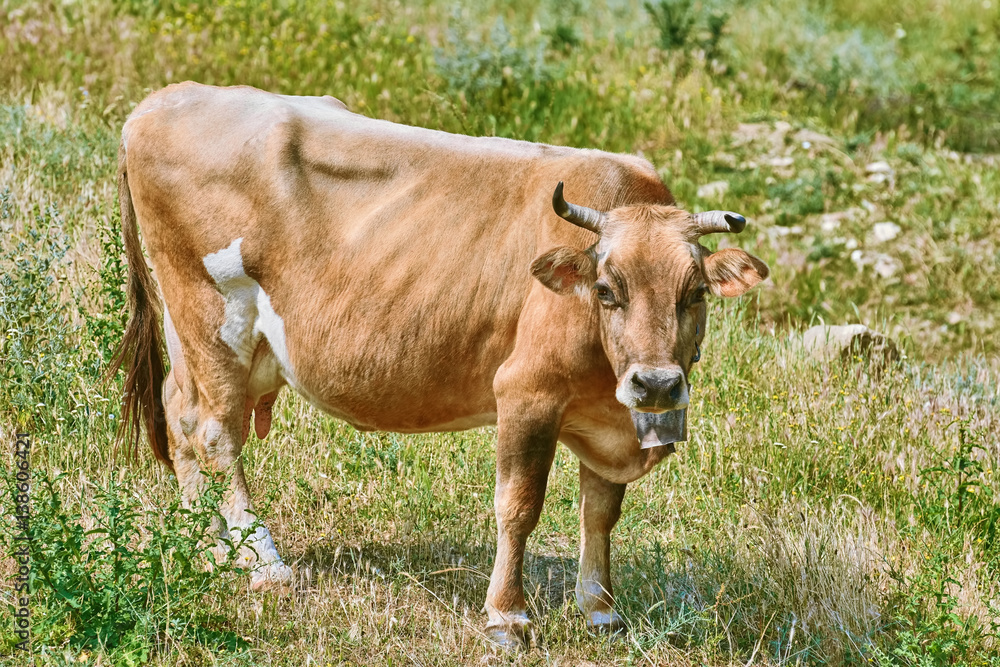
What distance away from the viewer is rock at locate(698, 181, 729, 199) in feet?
31.4

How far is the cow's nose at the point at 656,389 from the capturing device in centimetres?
411

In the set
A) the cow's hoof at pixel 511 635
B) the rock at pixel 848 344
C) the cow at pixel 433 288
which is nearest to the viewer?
the cow at pixel 433 288

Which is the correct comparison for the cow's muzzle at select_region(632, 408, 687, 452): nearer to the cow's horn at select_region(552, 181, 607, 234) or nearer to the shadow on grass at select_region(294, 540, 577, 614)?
the cow's horn at select_region(552, 181, 607, 234)

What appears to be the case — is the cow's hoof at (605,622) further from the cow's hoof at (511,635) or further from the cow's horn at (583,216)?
the cow's horn at (583,216)

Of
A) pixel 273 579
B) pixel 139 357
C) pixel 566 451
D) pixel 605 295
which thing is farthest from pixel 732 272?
pixel 139 357

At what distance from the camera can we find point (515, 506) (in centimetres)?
469

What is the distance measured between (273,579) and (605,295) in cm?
210

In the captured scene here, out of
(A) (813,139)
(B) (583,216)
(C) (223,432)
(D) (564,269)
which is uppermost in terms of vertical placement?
(B) (583,216)

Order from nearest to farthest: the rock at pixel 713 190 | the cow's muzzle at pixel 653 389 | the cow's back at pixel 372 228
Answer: the cow's muzzle at pixel 653 389 → the cow's back at pixel 372 228 → the rock at pixel 713 190

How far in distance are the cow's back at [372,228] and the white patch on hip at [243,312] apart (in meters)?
0.04

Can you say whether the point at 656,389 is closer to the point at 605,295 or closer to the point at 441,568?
the point at 605,295

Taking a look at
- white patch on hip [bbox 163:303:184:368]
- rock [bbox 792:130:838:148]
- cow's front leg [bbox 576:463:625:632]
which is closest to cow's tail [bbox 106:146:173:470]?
white patch on hip [bbox 163:303:184:368]

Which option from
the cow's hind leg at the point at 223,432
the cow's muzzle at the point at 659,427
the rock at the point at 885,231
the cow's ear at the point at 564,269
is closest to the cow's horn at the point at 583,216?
the cow's ear at the point at 564,269

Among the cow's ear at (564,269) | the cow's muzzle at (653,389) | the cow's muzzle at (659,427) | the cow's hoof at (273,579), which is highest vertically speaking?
the cow's ear at (564,269)
